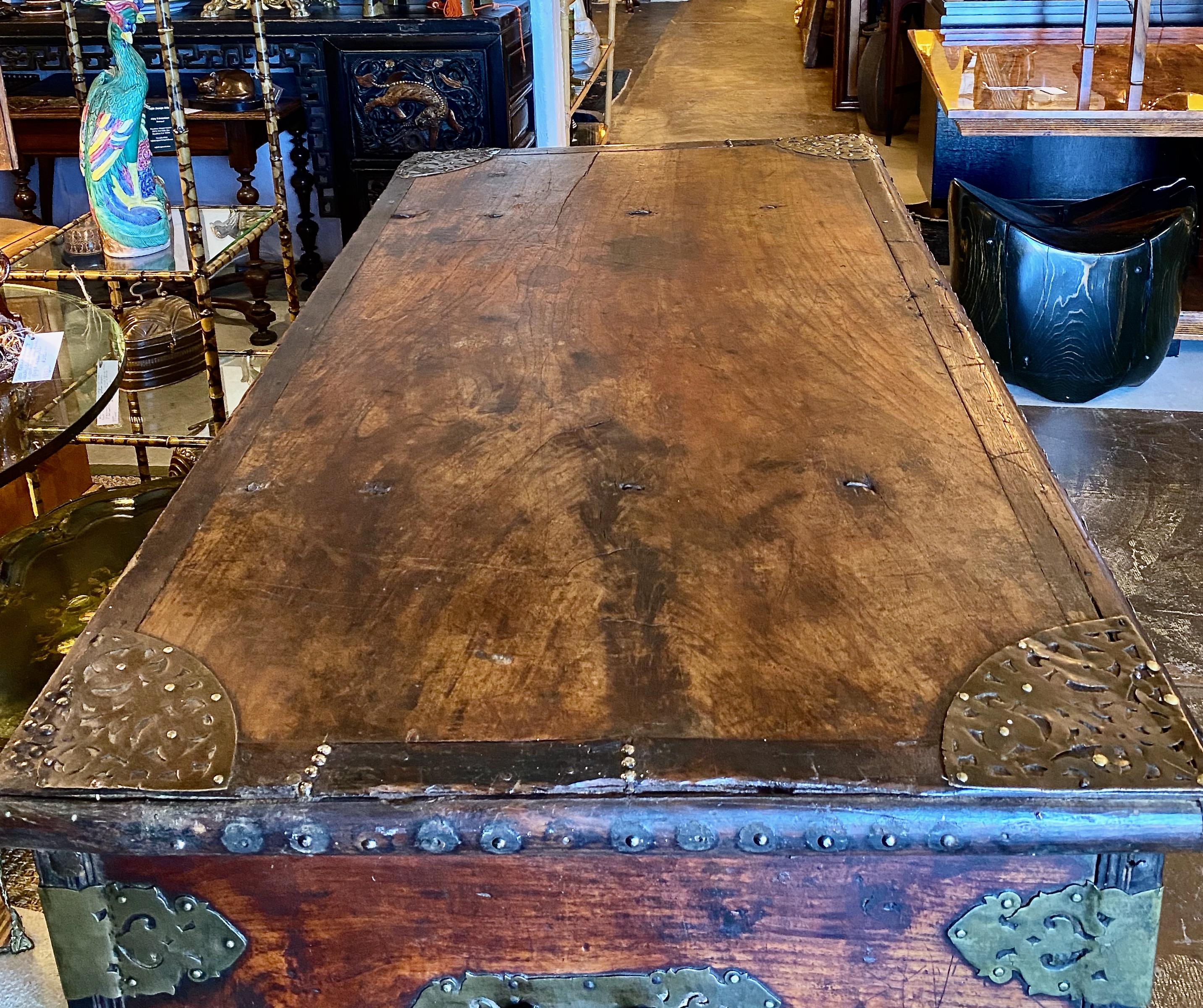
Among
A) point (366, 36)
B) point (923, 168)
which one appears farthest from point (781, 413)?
point (923, 168)

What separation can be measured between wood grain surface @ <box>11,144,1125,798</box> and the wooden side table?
2.06 meters

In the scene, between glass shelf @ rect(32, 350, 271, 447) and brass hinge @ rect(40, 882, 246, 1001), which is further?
glass shelf @ rect(32, 350, 271, 447)

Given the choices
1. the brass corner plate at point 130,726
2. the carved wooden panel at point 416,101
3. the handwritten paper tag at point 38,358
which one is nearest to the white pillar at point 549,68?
the carved wooden panel at point 416,101

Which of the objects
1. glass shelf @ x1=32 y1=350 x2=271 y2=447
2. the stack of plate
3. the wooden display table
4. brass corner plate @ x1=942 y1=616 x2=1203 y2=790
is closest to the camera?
brass corner plate @ x1=942 y1=616 x2=1203 y2=790

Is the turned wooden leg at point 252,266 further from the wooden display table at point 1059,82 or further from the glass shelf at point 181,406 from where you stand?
the wooden display table at point 1059,82

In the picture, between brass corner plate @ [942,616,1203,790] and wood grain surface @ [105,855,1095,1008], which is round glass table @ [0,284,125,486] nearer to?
wood grain surface @ [105,855,1095,1008]

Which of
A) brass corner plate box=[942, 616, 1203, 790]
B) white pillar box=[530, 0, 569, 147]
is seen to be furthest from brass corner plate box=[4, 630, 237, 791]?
white pillar box=[530, 0, 569, 147]

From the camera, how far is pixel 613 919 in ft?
2.98

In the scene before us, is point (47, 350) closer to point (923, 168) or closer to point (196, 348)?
point (196, 348)

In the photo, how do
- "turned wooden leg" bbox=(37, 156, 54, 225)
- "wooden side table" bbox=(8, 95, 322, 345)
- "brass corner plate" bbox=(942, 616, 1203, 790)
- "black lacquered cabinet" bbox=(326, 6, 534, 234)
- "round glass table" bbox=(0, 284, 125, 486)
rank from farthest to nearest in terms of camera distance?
"turned wooden leg" bbox=(37, 156, 54, 225)
"wooden side table" bbox=(8, 95, 322, 345)
"black lacquered cabinet" bbox=(326, 6, 534, 234)
"round glass table" bbox=(0, 284, 125, 486)
"brass corner plate" bbox=(942, 616, 1203, 790)

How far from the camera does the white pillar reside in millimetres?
3881

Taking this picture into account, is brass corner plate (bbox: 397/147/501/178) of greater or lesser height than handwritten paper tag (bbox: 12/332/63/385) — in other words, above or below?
above

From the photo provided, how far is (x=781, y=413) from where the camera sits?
1.26 m

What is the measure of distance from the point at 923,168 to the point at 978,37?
79 centimetres
